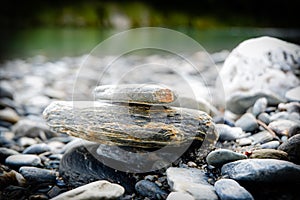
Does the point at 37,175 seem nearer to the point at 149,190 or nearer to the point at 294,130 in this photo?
the point at 149,190

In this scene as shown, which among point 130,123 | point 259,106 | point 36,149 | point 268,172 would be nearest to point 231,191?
point 268,172

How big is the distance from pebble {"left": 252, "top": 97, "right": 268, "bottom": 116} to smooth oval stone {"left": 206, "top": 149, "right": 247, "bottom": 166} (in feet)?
2.90

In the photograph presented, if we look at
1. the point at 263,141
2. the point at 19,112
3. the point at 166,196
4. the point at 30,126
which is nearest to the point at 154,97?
the point at 166,196

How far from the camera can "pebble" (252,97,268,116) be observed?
8.15 feet

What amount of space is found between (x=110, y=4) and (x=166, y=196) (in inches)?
1919

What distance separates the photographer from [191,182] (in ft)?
5.21

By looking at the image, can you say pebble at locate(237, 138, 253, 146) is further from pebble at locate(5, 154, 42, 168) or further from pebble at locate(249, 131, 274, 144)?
pebble at locate(5, 154, 42, 168)

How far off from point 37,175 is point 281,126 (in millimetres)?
1756

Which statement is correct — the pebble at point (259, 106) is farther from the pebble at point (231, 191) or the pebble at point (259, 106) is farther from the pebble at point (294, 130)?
the pebble at point (231, 191)

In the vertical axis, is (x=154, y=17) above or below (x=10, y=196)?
above

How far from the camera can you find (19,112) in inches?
145

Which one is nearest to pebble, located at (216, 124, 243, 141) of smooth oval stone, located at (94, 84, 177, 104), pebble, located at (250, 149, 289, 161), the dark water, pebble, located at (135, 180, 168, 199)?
pebble, located at (250, 149, 289, 161)

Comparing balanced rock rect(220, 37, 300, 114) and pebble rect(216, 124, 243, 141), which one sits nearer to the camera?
pebble rect(216, 124, 243, 141)

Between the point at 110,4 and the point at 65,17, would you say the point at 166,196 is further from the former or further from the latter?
the point at 110,4
